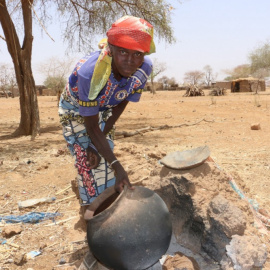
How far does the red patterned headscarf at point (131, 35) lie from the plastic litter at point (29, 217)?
208 centimetres

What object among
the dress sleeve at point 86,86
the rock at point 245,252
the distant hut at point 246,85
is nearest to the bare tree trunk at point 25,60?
the dress sleeve at point 86,86

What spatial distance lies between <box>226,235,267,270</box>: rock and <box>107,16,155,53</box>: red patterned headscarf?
1.33 m

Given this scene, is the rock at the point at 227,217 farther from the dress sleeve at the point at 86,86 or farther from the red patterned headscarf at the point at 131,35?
the red patterned headscarf at the point at 131,35

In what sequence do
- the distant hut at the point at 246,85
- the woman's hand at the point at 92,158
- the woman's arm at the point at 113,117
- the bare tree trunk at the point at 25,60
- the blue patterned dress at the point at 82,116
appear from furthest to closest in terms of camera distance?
the distant hut at the point at 246,85, the bare tree trunk at the point at 25,60, the woman's arm at the point at 113,117, the woman's hand at the point at 92,158, the blue patterned dress at the point at 82,116

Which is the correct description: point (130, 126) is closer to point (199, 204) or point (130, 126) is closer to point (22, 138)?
point (22, 138)

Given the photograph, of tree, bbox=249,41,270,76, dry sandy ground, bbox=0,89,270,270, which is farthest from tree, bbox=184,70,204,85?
dry sandy ground, bbox=0,89,270,270

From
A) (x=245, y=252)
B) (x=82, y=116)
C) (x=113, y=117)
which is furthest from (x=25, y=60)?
(x=245, y=252)

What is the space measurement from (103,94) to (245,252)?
1.34 metres

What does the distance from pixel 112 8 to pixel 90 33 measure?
94 cm

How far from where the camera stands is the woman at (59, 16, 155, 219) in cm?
209

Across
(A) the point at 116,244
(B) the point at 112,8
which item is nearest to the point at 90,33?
(B) the point at 112,8

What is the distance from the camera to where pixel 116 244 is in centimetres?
197

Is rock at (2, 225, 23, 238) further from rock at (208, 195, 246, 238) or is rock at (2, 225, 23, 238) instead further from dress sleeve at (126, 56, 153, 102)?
rock at (208, 195, 246, 238)

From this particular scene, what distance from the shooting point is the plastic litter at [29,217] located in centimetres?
340
